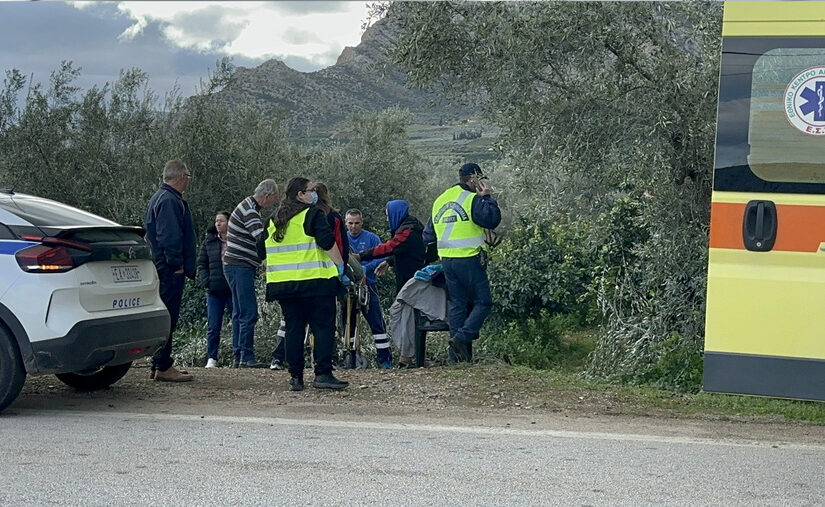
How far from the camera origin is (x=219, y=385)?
918cm

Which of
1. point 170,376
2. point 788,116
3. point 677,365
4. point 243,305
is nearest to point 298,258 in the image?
point 170,376

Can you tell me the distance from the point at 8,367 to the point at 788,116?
5.49m

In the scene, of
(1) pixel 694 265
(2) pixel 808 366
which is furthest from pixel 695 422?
(1) pixel 694 265

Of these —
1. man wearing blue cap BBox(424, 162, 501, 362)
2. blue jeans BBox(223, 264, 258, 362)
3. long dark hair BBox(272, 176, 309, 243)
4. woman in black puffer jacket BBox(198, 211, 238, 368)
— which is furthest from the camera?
woman in black puffer jacket BBox(198, 211, 238, 368)

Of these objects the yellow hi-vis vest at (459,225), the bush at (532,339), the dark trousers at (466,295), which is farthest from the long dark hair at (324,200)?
the bush at (532,339)

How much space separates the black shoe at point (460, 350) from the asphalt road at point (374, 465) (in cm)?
277

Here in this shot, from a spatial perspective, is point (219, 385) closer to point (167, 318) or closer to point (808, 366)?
point (167, 318)

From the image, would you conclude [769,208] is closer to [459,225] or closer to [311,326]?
[311,326]

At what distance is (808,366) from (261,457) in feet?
10.8

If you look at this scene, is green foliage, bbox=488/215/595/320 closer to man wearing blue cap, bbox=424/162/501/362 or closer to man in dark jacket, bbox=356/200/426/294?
man in dark jacket, bbox=356/200/426/294

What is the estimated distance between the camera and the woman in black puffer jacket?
12000mm

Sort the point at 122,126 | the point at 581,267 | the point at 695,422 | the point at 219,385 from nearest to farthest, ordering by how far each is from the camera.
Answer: the point at 695,422 < the point at 219,385 < the point at 581,267 < the point at 122,126

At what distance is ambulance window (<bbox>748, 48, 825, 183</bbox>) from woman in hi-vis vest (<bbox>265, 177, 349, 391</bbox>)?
3657 mm

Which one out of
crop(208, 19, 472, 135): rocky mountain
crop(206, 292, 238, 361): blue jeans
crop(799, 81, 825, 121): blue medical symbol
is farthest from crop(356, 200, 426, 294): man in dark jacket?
crop(208, 19, 472, 135): rocky mountain
